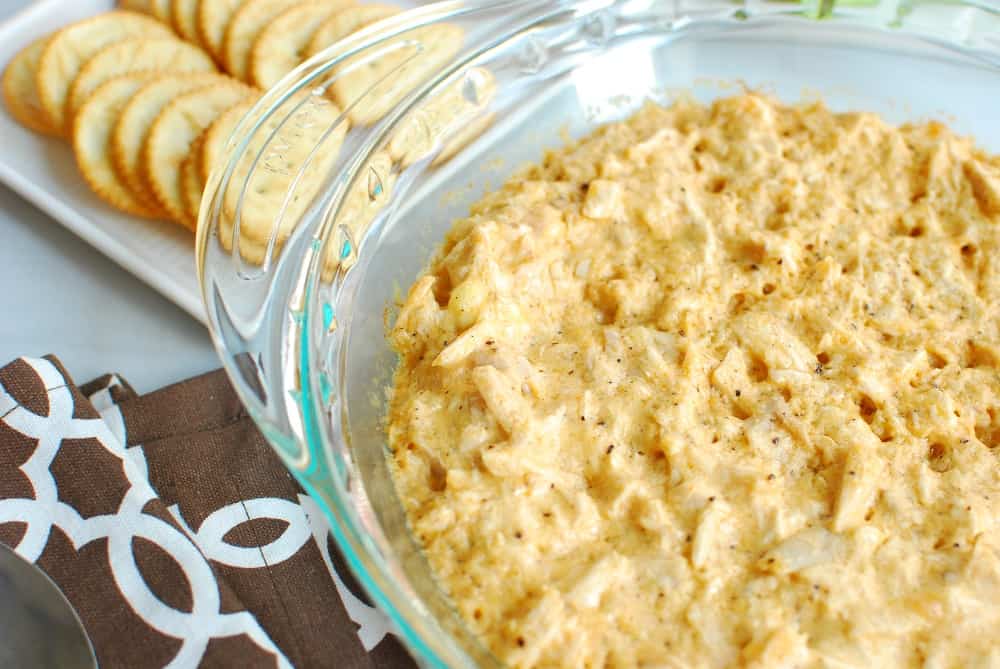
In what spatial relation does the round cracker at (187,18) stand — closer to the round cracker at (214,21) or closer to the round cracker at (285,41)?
the round cracker at (214,21)

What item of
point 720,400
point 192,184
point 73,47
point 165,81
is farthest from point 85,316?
point 720,400

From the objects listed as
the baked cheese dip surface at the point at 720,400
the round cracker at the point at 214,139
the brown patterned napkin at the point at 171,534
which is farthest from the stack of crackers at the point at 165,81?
the baked cheese dip surface at the point at 720,400

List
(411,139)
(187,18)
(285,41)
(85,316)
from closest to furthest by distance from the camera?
1. (411,139)
2. (85,316)
3. (285,41)
4. (187,18)

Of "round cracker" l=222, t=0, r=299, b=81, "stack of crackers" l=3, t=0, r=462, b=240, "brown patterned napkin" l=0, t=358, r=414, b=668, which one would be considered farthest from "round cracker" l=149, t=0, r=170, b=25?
"brown patterned napkin" l=0, t=358, r=414, b=668

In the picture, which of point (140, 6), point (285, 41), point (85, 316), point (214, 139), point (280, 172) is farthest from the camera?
point (140, 6)

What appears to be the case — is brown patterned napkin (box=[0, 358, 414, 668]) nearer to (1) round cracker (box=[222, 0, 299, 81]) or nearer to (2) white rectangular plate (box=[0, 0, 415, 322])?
(2) white rectangular plate (box=[0, 0, 415, 322])

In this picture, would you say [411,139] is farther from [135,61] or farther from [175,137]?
[135,61]

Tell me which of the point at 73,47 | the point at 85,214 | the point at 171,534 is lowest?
the point at 171,534
